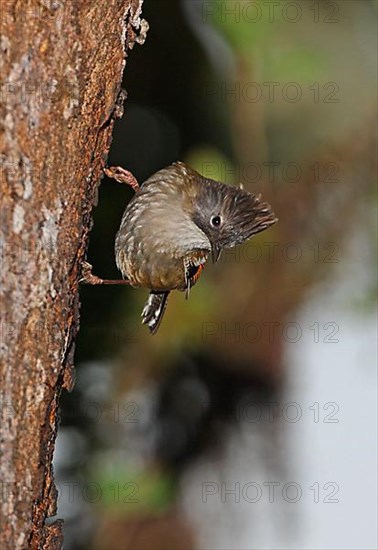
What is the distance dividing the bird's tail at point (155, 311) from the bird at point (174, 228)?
36 centimetres

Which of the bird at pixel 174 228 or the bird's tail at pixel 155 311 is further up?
the bird at pixel 174 228

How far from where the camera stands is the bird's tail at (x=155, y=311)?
5.13 meters

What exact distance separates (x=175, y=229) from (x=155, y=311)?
63 centimetres

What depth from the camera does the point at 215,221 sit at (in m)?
4.56

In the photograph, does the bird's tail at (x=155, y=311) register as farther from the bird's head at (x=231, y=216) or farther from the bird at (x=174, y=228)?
the bird's head at (x=231, y=216)

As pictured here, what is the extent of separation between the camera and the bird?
4543 mm

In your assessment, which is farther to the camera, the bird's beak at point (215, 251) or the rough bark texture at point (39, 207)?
the bird's beak at point (215, 251)

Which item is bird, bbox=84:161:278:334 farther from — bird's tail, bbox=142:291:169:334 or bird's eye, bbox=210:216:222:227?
bird's tail, bbox=142:291:169:334

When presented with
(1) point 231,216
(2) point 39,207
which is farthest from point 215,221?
(2) point 39,207

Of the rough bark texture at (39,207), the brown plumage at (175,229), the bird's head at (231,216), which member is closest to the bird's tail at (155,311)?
the brown plumage at (175,229)

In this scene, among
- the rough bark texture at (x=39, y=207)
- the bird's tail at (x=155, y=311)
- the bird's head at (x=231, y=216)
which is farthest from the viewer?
the bird's tail at (x=155, y=311)

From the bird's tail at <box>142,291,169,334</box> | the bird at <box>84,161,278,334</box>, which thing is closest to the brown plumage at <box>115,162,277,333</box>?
the bird at <box>84,161,278,334</box>

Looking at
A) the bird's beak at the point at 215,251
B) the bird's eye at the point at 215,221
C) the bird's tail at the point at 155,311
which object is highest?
the bird's eye at the point at 215,221

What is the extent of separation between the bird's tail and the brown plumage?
13.6 inches
